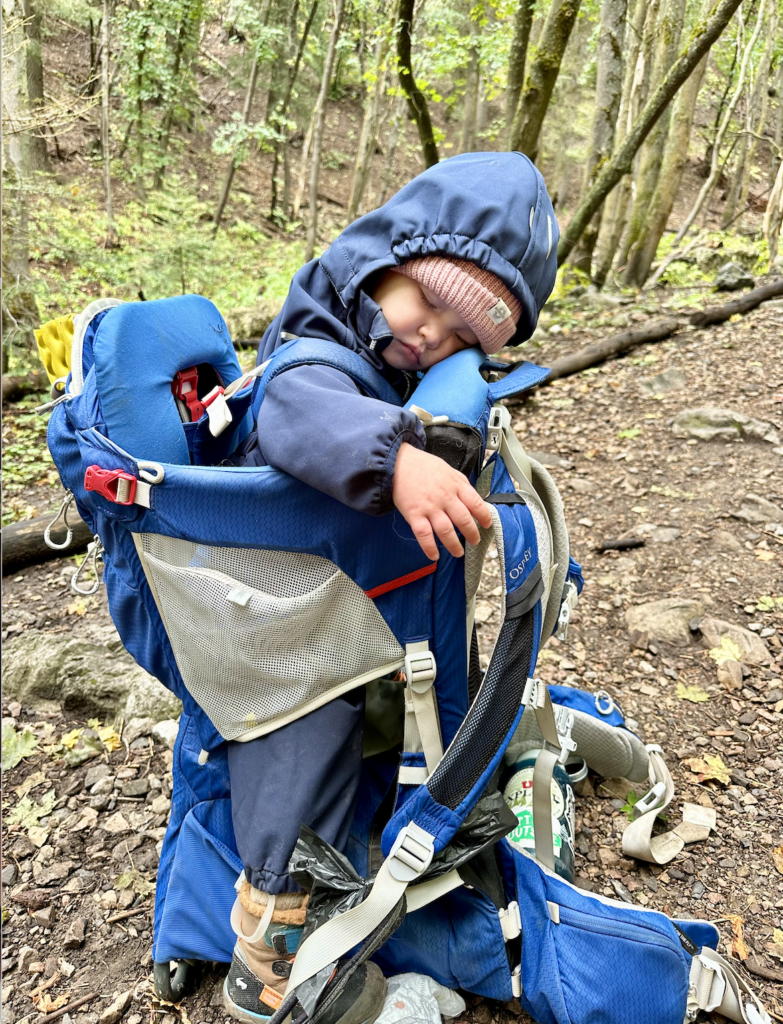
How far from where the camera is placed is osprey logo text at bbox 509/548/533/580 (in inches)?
57.7

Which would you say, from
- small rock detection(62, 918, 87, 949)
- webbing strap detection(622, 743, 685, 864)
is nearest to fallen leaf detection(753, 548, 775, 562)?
webbing strap detection(622, 743, 685, 864)

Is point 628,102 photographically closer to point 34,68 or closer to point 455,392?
point 34,68

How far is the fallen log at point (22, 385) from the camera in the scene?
683 cm

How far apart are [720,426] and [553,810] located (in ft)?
11.3

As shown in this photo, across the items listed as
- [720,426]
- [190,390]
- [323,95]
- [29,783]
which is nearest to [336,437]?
[190,390]

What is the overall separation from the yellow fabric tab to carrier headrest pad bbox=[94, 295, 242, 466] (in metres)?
0.34

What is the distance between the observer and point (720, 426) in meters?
4.64

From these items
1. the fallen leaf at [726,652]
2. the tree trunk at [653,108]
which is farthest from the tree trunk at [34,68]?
the fallen leaf at [726,652]

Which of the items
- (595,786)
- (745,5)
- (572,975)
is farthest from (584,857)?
(745,5)

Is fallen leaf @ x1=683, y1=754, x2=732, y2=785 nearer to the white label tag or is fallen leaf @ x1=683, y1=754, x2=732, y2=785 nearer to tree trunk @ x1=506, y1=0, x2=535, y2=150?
the white label tag

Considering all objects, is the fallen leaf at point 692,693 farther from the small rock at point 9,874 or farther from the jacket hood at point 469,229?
the small rock at point 9,874

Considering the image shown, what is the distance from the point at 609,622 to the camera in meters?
3.20

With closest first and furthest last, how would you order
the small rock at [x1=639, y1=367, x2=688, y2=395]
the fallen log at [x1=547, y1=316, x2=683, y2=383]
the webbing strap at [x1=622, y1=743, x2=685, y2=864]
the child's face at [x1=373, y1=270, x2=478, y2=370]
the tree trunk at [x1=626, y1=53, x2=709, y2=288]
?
1. the child's face at [x1=373, y1=270, x2=478, y2=370]
2. the webbing strap at [x1=622, y1=743, x2=685, y2=864]
3. the small rock at [x1=639, y1=367, x2=688, y2=395]
4. the fallen log at [x1=547, y1=316, x2=683, y2=383]
5. the tree trunk at [x1=626, y1=53, x2=709, y2=288]

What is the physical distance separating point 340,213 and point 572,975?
62.0 ft
